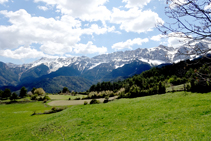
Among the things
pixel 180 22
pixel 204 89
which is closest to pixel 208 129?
pixel 180 22

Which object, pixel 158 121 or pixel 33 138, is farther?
pixel 33 138

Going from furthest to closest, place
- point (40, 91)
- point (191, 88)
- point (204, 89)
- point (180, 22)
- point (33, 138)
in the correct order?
point (40, 91), point (191, 88), point (204, 89), point (33, 138), point (180, 22)

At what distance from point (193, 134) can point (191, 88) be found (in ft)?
107

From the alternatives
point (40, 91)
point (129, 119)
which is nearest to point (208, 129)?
point (129, 119)

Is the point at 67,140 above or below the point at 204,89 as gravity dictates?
below

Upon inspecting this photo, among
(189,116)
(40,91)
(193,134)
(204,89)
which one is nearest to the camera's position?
(193,134)

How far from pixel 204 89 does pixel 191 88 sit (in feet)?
13.0

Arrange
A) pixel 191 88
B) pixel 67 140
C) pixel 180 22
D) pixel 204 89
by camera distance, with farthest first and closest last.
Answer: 1. pixel 191 88
2. pixel 204 89
3. pixel 67 140
4. pixel 180 22

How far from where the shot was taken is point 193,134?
12.4 meters

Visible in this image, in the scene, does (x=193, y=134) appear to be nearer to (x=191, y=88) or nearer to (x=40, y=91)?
(x=191, y=88)

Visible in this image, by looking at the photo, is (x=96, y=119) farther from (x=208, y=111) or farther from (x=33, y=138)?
→ (x=208, y=111)

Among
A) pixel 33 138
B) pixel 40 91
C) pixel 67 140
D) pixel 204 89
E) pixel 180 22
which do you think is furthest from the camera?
pixel 40 91

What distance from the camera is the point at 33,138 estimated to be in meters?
20.5

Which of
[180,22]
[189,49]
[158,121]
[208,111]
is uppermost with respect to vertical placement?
[180,22]
